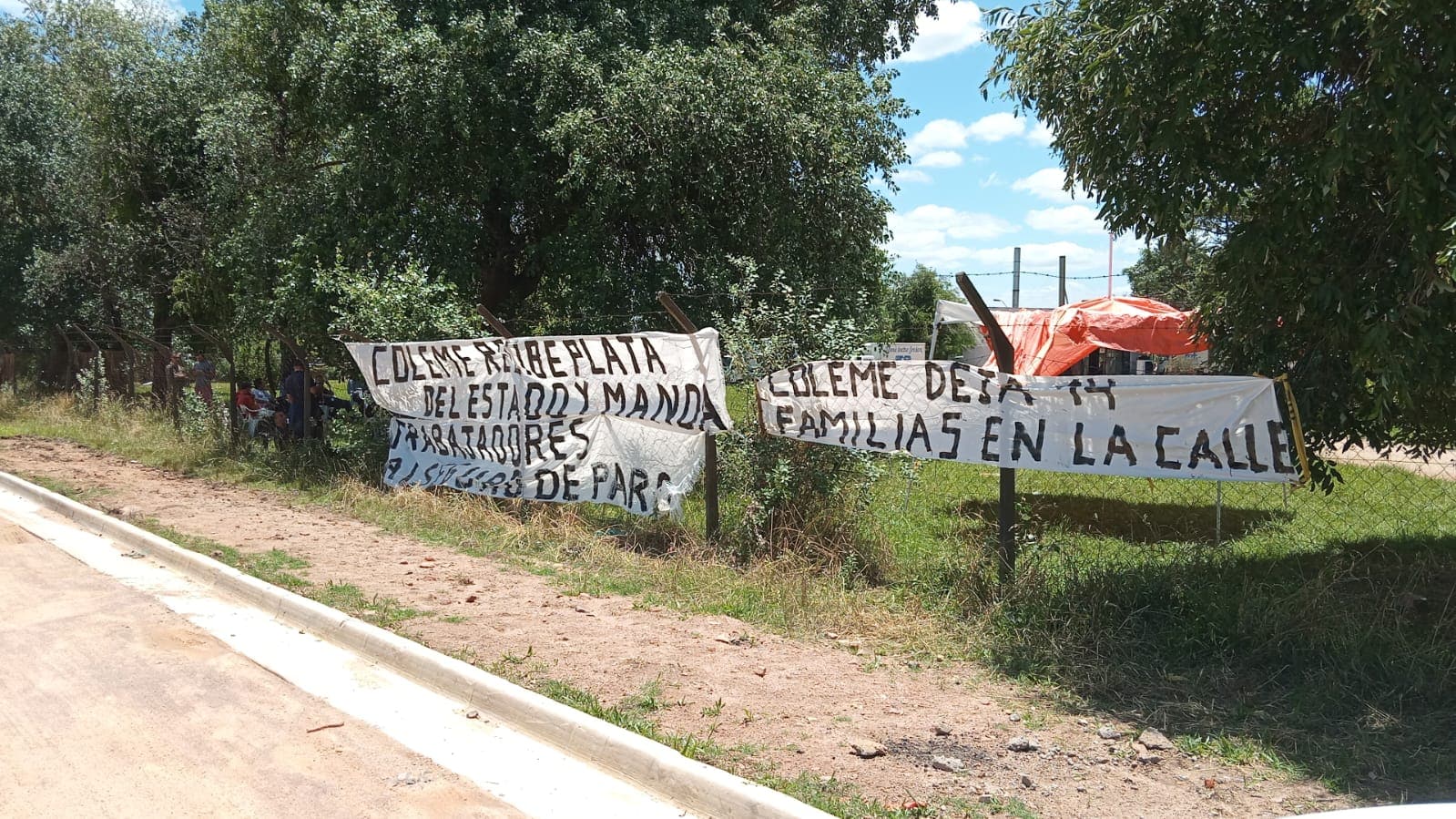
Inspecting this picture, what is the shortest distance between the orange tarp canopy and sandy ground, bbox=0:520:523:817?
9.72 m

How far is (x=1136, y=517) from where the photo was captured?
10.5 metres

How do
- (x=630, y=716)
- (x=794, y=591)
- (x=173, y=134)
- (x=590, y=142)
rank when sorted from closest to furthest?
1. (x=630, y=716)
2. (x=794, y=591)
3. (x=590, y=142)
4. (x=173, y=134)

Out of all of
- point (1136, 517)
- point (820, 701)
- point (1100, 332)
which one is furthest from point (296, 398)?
point (820, 701)

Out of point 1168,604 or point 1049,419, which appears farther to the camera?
point 1049,419

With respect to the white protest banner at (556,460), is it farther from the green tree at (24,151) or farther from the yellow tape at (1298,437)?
the green tree at (24,151)

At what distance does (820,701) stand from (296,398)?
12.3m

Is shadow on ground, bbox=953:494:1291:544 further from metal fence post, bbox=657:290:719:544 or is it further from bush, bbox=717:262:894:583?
metal fence post, bbox=657:290:719:544

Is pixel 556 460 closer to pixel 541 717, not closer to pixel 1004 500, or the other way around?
pixel 1004 500

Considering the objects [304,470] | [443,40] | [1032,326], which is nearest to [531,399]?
[304,470]

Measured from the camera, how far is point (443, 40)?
1357 centimetres

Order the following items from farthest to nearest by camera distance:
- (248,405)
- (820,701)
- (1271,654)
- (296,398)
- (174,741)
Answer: (248,405)
(296,398)
(1271,654)
(820,701)
(174,741)

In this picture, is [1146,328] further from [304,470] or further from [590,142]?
[304,470]

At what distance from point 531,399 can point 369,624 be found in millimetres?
3977

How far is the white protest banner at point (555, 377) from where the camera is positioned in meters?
8.54
